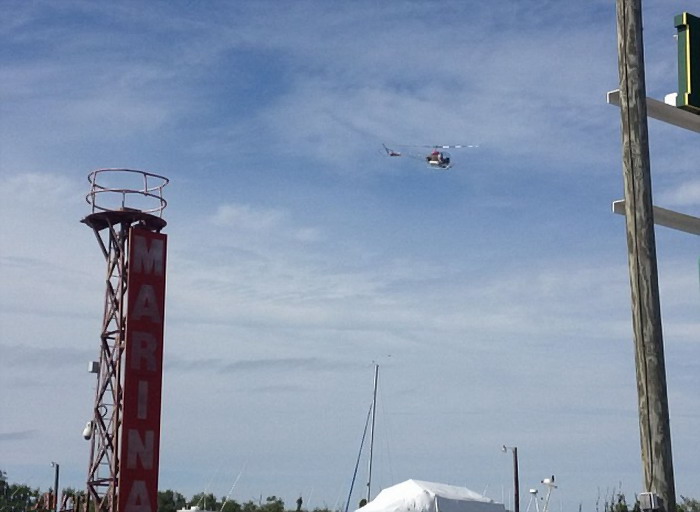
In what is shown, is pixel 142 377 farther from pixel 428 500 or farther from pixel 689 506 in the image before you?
→ pixel 689 506

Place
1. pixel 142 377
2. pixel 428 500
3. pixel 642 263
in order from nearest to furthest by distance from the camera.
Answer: pixel 642 263 → pixel 428 500 → pixel 142 377

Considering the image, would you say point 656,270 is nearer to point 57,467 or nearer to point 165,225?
point 165,225

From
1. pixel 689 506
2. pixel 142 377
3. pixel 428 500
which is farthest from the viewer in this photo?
pixel 689 506

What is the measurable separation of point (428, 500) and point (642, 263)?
2654 cm

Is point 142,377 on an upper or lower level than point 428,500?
upper

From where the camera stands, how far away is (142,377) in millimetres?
43688

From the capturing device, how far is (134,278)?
145 feet

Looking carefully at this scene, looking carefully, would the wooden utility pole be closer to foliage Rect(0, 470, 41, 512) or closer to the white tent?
the white tent

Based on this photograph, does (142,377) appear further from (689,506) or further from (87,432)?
(689,506)

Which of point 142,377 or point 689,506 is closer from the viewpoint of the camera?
point 142,377

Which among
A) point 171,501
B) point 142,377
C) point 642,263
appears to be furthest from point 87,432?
point 171,501

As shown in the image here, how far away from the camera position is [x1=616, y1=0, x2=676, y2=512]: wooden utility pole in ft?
38.7

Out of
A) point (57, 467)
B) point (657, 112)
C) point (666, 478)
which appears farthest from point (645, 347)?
point (57, 467)

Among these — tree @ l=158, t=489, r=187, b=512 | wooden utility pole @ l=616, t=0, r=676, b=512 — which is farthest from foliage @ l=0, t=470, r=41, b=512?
wooden utility pole @ l=616, t=0, r=676, b=512
